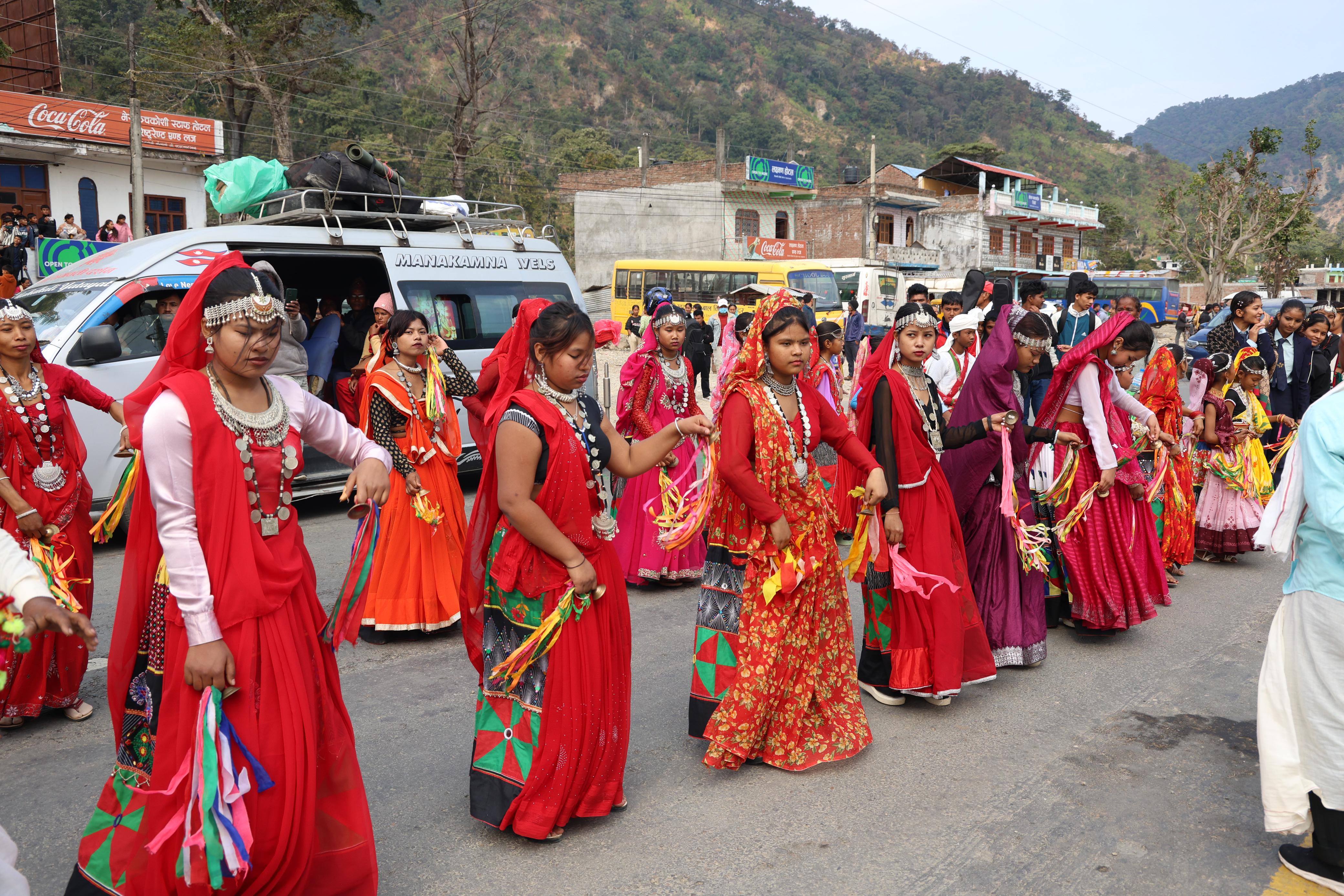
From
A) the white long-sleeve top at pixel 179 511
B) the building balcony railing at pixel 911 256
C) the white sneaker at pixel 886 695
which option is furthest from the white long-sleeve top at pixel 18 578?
the building balcony railing at pixel 911 256

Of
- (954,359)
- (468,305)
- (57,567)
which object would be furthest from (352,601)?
(468,305)

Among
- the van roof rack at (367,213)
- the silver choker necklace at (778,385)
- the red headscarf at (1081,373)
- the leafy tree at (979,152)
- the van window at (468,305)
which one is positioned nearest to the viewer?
the silver choker necklace at (778,385)

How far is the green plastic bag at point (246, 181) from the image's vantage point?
9078mm

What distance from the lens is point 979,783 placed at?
12.1ft

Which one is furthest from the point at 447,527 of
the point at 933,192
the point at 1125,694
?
the point at 933,192

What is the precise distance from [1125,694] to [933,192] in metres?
53.4

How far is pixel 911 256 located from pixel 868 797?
152ft

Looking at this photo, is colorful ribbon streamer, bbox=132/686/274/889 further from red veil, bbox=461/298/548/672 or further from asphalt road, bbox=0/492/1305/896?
red veil, bbox=461/298/548/672

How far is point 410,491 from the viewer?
207 inches

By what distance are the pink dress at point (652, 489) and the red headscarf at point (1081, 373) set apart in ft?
7.33

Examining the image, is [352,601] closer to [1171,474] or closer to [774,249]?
[1171,474]

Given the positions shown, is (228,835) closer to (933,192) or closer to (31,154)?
(31,154)

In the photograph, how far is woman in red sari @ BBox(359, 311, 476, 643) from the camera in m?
5.32

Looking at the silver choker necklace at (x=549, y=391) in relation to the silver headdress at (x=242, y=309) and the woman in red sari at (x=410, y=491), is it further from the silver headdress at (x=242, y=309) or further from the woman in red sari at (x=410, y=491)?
the woman in red sari at (x=410, y=491)
